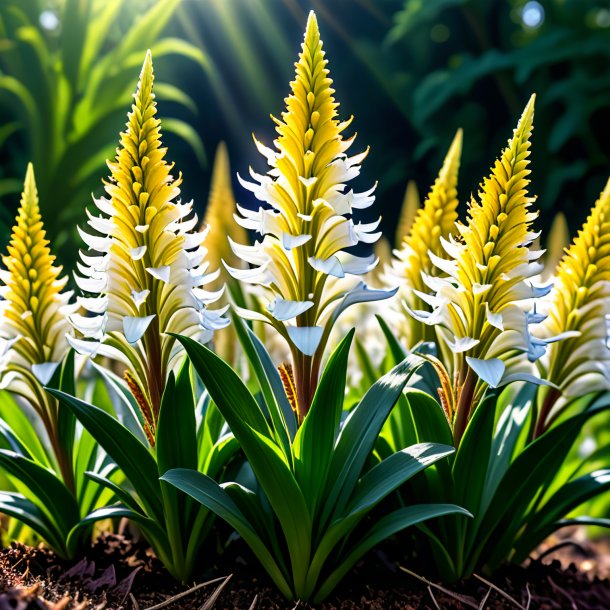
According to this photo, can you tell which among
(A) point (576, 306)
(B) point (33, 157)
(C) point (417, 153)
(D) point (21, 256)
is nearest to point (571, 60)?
(C) point (417, 153)

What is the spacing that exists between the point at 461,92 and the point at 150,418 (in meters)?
7.69

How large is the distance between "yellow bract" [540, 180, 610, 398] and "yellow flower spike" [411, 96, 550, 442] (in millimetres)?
256

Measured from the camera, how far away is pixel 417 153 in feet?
26.4

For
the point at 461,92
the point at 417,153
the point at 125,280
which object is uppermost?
the point at 461,92

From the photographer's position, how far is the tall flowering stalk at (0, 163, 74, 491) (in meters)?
1.71

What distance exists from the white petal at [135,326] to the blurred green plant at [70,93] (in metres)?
4.63

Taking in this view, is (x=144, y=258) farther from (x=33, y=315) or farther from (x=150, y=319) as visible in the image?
(x=33, y=315)

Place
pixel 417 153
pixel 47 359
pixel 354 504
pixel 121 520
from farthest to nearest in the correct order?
pixel 417 153, pixel 121 520, pixel 47 359, pixel 354 504

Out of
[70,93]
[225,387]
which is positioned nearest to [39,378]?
[225,387]

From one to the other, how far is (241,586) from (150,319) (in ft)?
2.22

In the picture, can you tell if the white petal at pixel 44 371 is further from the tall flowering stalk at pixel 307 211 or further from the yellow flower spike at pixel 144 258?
the tall flowering stalk at pixel 307 211

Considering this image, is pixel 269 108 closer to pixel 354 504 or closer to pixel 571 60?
pixel 571 60

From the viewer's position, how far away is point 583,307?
1.76 m

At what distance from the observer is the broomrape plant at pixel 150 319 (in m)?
1.51
